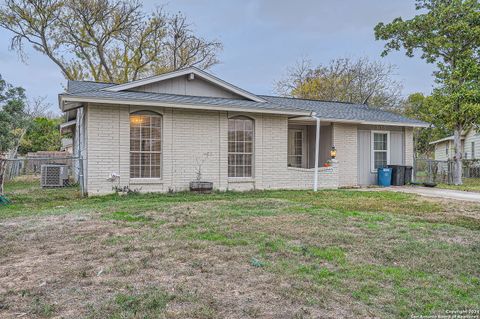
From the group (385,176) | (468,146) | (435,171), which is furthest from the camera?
(468,146)

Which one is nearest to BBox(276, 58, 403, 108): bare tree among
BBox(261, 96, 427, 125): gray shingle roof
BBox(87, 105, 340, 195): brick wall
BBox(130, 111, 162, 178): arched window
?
BBox(261, 96, 427, 125): gray shingle roof

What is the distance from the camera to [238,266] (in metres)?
3.88

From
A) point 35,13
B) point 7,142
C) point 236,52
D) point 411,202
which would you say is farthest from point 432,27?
point 35,13

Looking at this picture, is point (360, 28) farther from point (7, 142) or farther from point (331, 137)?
point (7, 142)

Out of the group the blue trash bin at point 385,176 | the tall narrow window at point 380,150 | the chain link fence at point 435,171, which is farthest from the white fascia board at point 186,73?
the chain link fence at point 435,171

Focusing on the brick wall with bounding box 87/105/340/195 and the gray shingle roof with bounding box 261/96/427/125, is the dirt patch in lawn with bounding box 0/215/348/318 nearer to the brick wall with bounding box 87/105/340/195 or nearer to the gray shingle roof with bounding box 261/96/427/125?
the brick wall with bounding box 87/105/340/195

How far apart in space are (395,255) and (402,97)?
26945 mm

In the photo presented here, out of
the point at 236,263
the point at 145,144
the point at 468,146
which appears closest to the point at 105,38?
the point at 145,144

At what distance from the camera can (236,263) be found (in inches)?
157

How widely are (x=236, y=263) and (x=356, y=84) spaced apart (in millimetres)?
26678

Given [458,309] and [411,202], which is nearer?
[458,309]

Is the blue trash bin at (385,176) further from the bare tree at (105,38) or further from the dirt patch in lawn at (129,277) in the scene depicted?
the bare tree at (105,38)

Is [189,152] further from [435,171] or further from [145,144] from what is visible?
[435,171]

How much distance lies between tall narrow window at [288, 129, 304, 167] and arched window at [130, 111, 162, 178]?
572 centimetres
